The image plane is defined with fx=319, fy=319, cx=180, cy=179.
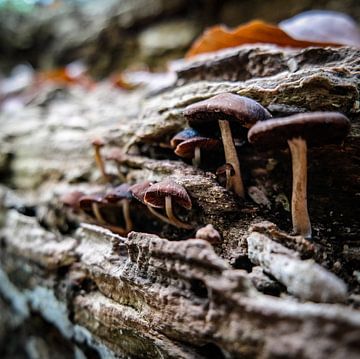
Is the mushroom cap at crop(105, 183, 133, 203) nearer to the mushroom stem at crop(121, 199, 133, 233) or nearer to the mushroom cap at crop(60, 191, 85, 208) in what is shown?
the mushroom stem at crop(121, 199, 133, 233)

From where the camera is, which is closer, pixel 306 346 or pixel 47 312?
pixel 306 346

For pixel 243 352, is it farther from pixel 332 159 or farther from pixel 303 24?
pixel 303 24

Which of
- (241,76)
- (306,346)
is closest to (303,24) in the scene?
(241,76)

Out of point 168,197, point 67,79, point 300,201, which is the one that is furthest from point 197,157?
point 67,79

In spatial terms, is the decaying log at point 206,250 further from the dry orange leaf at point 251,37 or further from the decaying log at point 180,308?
the dry orange leaf at point 251,37

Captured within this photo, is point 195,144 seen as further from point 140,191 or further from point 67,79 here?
point 67,79
